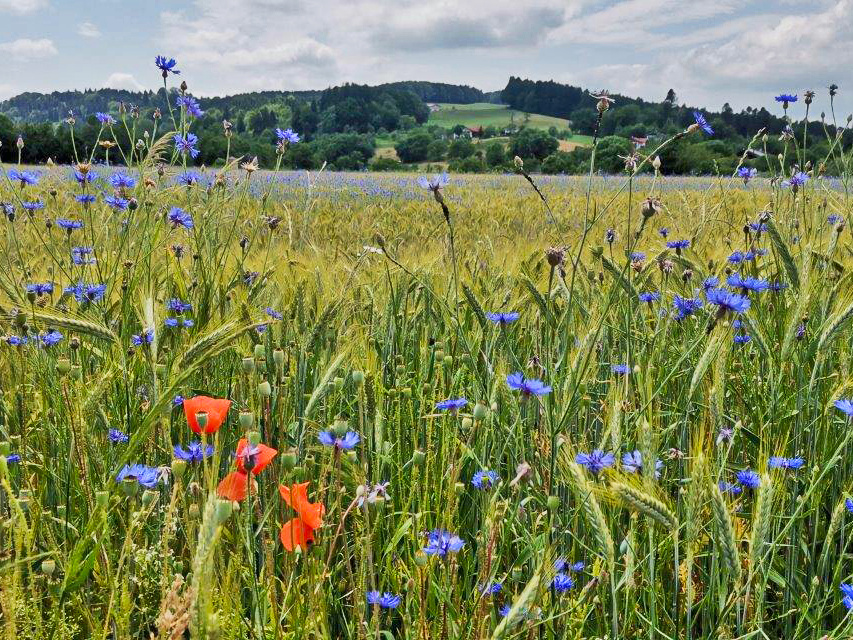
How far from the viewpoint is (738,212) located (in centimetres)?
559

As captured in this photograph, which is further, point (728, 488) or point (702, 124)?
point (702, 124)

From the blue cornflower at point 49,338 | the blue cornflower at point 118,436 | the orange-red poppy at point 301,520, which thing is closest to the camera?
the orange-red poppy at point 301,520

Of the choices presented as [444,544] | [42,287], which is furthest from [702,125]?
[42,287]

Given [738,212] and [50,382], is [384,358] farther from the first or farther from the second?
[738,212]

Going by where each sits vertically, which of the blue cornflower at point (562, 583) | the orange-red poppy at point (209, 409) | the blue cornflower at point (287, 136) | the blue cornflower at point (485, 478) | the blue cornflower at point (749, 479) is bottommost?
the blue cornflower at point (562, 583)

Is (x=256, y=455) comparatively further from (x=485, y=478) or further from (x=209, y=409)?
(x=485, y=478)

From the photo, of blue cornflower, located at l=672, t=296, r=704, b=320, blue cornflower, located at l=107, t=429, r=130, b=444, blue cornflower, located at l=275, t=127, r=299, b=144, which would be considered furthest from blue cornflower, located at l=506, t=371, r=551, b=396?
blue cornflower, located at l=275, t=127, r=299, b=144

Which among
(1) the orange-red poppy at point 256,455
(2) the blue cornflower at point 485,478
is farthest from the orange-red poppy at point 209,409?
(2) the blue cornflower at point 485,478

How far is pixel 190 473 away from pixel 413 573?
0.49 m

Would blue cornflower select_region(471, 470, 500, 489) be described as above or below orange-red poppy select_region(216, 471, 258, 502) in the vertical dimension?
below

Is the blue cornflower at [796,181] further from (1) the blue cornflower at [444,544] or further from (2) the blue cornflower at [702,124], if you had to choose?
(1) the blue cornflower at [444,544]

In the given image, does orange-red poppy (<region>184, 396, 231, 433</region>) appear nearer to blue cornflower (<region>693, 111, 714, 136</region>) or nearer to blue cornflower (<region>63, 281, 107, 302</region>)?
blue cornflower (<region>63, 281, 107, 302</region>)

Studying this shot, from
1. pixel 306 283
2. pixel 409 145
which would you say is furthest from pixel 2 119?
pixel 409 145

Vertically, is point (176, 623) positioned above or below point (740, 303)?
below
